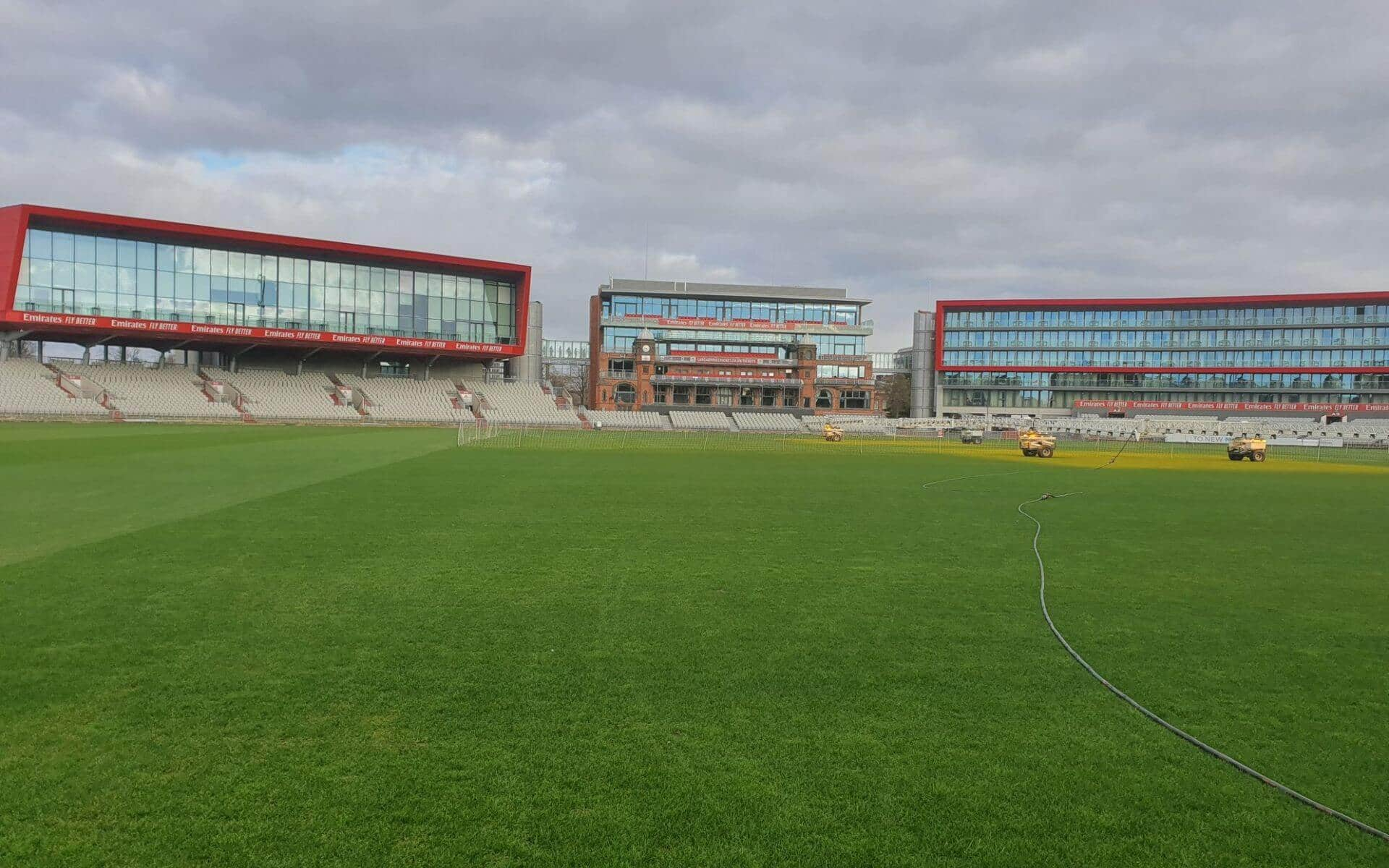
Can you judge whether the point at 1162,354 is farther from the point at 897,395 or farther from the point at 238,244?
the point at 238,244

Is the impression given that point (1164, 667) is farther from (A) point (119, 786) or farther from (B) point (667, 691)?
(A) point (119, 786)

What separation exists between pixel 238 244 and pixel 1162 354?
102 m

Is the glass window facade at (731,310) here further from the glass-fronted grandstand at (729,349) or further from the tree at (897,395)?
the tree at (897,395)

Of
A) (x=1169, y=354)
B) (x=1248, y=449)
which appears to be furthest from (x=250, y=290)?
(x=1169, y=354)

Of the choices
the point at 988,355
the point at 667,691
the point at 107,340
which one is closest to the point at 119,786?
the point at 667,691

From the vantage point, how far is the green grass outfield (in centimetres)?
396

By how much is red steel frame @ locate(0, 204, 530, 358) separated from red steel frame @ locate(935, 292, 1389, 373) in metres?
58.2

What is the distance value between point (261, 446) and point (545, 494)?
21.0m

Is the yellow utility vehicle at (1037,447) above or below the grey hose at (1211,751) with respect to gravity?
above

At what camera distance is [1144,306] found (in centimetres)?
10075

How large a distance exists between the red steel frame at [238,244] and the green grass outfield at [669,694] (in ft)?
189

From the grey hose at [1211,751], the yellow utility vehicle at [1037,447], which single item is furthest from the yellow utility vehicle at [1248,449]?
the grey hose at [1211,751]

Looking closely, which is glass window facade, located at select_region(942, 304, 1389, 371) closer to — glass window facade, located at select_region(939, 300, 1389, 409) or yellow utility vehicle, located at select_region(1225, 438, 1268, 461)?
glass window facade, located at select_region(939, 300, 1389, 409)

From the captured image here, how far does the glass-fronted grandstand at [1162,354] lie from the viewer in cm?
9488
